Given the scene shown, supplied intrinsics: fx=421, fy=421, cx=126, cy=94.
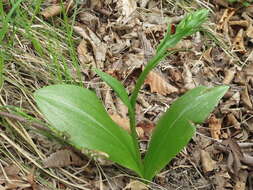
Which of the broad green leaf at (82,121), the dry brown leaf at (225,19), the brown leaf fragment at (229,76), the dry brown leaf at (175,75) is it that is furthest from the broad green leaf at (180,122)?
the dry brown leaf at (225,19)

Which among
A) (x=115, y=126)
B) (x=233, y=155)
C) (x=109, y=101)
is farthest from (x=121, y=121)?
(x=233, y=155)

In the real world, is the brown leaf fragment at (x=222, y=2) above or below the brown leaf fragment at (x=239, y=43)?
above

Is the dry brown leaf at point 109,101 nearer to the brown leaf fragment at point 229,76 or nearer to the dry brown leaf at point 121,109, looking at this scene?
the dry brown leaf at point 121,109

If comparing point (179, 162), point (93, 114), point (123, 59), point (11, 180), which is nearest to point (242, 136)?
point (179, 162)

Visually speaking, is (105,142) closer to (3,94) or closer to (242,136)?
(3,94)

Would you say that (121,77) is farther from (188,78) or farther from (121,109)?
(188,78)

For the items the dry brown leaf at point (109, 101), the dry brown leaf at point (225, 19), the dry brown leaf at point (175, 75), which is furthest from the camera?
the dry brown leaf at point (225, 19)
